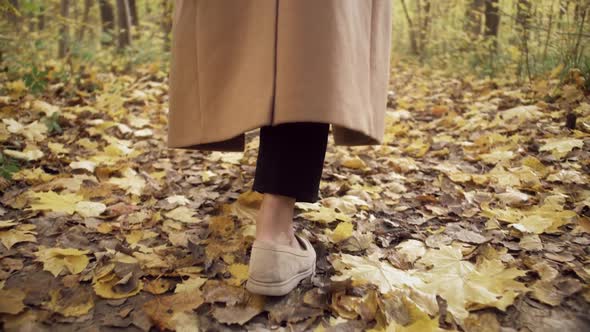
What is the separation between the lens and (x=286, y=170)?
119cm

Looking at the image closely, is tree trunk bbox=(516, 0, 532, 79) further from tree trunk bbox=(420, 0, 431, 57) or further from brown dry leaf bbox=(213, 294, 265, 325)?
tree trunk bbox=(420, 0, 431, 57)

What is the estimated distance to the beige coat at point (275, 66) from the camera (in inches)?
39.4

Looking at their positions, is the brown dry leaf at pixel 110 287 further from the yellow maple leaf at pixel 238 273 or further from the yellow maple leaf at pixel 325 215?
the yellow maple leaf at pixel 325 215

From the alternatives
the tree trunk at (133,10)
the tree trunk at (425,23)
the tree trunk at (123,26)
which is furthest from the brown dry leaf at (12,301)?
the tree trunk at (425,23)

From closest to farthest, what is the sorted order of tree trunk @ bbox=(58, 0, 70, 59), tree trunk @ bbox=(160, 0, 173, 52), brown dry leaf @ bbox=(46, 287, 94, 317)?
brown dry leaf @ bbox=(46, 287, 94, 317)
tree trunk @ bbox=(58, 0, 70, 59)
tree trunk @ bbox=(160, 0, 173, 52)

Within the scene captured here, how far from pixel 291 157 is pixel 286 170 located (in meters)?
0.04

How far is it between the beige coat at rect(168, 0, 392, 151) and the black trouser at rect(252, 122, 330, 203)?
0.11 metres

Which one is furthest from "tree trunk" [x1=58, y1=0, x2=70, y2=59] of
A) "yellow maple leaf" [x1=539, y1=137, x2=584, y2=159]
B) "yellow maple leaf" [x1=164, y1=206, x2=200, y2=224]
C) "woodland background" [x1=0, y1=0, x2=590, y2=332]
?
"yellow maple leaf" [x1=539, y1=137, x2=584, y2=159]

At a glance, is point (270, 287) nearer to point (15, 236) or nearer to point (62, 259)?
point (62, 259)

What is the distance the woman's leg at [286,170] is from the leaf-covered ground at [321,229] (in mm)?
208

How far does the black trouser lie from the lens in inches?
46.1

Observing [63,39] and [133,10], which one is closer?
[63,39]

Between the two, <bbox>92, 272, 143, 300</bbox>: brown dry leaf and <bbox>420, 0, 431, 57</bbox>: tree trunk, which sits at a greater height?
<bbox>420, 0, 431, 57</bbox>: tree trunk

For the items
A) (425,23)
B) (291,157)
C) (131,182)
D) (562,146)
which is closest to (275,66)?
(291,157)
